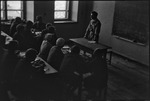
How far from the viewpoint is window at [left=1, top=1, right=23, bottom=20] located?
8758 mm

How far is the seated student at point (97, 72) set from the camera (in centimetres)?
447

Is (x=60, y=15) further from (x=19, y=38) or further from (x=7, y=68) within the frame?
(x=7, y=68)

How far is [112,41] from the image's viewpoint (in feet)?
28.7

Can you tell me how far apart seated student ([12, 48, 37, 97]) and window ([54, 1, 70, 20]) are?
230 inches

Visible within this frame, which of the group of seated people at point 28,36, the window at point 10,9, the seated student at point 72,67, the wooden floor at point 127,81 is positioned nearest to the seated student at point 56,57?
the seated student at point 72,67

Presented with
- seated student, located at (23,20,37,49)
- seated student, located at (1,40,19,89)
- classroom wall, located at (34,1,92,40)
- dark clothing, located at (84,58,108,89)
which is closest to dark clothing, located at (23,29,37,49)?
seated student, located at (23,20,37,49)

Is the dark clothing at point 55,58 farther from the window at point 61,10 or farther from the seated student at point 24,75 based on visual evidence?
the window at point 61,10

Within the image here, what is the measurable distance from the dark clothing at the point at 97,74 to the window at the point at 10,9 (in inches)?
210

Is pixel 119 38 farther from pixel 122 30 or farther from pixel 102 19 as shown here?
pixel 102 19

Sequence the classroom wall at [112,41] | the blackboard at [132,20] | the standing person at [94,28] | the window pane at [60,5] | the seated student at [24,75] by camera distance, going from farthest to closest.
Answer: the window pane at [60,5] < the classroom wall at [112,41] < the blackboard at [132,20] < the standing person at [94,28] < the seated student at [24,75]

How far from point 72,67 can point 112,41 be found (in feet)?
14.8

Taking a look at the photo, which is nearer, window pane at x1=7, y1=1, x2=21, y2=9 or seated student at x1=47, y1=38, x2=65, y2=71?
seated student at x1=47, y1=38, x2=65, y2=71

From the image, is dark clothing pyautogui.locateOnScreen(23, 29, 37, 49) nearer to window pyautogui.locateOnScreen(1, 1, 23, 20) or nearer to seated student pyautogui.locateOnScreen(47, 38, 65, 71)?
seated student pyautogui.locateOnScreen(47, 38, 65, 71)

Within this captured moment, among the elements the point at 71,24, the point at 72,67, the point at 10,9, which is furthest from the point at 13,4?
the point at 72,67
